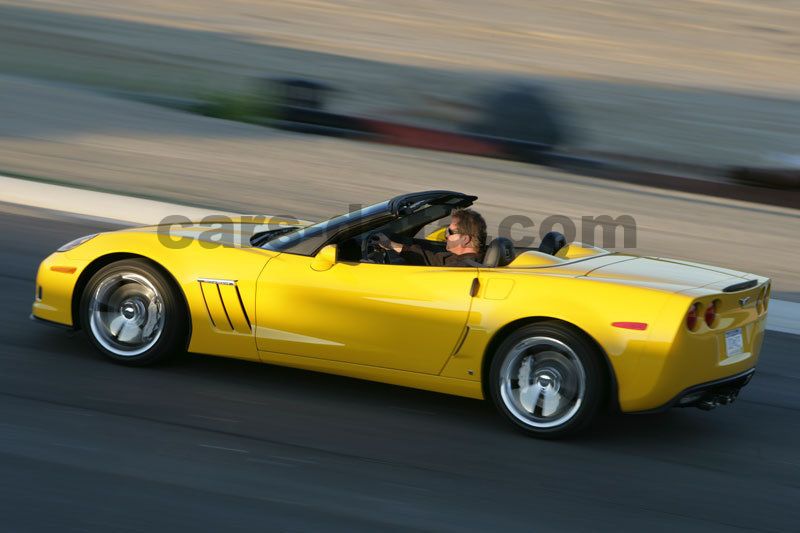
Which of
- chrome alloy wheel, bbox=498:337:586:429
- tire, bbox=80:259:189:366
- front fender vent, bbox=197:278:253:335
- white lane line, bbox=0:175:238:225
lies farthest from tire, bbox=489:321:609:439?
white lane line, bbox=0:175:238:225

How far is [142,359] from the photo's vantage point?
6.41 m

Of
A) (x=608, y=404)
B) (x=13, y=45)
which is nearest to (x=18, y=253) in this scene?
(x=608, y=404)

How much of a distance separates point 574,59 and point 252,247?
24.5 meters

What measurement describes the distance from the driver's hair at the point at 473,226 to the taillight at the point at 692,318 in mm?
1360

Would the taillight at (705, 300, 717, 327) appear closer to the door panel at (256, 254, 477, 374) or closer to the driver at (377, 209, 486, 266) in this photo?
the door panel at (256, 254, 477, 374)

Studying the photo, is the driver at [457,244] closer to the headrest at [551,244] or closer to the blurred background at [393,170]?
the headrest at [551,244]

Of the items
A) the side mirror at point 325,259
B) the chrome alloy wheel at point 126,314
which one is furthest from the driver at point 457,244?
the chrome alloy wheel at point 126,314

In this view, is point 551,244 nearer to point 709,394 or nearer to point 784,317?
point 709,394

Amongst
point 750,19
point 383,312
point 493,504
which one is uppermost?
point 750,19

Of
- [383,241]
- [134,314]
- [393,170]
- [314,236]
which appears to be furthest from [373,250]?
[393,170]

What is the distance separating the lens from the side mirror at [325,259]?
6.11 meters

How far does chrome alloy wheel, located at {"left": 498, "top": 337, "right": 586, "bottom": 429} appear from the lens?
18.7 feet

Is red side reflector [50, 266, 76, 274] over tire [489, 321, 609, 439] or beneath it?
over

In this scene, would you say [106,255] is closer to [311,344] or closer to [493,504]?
[311,344]
